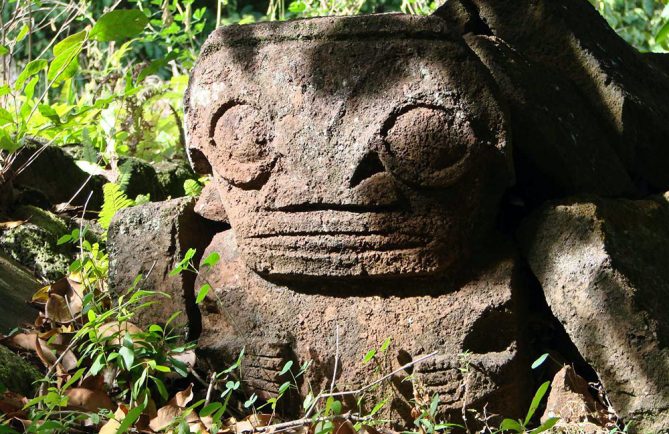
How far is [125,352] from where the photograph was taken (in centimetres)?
235

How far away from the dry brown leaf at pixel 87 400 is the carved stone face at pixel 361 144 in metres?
0.55

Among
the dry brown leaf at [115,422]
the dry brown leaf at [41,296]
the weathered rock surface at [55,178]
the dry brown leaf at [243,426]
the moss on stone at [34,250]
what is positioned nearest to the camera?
the dry brown leaf at [115,422]

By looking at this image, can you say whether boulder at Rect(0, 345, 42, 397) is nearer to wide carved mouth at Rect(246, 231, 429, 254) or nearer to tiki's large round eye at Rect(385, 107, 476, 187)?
wide carved mouth at Rect(246, 231, 429, 254)

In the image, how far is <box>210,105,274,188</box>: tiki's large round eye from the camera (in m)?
2.58

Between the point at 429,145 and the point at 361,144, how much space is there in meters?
0.17

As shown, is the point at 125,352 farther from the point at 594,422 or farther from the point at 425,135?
the point at 594,422

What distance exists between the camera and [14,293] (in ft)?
10.1

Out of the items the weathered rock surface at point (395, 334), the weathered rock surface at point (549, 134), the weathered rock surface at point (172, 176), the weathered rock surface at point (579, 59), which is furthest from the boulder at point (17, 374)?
the weathered rock surface at point (172, 176)

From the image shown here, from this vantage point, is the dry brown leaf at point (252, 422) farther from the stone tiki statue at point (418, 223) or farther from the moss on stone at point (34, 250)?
the moss on stone at point (34, 250)

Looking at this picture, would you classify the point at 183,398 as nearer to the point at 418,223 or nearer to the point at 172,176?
the point at 418,223

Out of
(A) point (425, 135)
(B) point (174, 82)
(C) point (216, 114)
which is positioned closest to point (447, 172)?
(A) point (425, 135)

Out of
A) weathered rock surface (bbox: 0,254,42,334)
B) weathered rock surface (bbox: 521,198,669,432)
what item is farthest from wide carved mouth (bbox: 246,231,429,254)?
weathered rock surface (bbox: 0,254,42,334)

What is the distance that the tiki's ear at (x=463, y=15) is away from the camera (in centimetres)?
292

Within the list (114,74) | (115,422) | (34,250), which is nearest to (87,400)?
(115,422)
